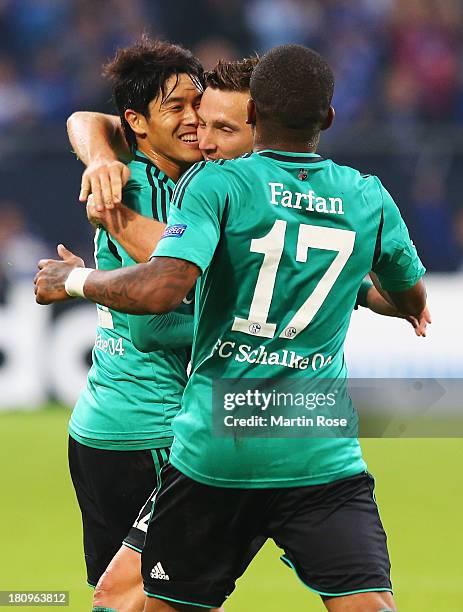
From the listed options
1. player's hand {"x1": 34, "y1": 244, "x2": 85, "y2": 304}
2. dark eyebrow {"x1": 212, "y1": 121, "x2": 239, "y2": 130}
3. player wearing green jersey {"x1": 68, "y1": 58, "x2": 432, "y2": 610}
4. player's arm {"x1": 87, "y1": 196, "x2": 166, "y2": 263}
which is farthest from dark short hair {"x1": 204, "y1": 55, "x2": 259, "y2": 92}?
player's hand {"x1": 34, "y1": 244, "x2": 85, "y2": 304}

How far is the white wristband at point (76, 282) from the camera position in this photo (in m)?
3.45

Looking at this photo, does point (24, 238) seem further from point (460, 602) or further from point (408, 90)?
point (460, 602)

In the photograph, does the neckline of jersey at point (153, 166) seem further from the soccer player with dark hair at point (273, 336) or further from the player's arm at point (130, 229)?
the soccer player with dark hair at point (273, 336)

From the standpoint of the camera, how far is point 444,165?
10.9 meters

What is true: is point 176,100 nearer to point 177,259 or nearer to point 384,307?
point 384,307

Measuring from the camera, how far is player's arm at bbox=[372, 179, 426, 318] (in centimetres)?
353

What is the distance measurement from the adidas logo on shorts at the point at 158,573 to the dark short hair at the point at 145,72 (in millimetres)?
1833

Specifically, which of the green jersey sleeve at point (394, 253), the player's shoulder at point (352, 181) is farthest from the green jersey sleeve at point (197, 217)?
the green jersey sleeve at point (394, 253)

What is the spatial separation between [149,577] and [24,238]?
7.77 meters

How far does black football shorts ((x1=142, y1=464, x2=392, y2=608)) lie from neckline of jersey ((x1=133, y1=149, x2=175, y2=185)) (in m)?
1.21

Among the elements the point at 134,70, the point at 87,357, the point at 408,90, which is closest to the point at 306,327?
the point at 134,70

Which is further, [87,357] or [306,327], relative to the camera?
[87,357]

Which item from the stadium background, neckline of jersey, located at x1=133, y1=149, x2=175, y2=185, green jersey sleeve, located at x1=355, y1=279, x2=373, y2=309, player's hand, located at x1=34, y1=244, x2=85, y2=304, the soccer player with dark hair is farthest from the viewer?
the stadium background

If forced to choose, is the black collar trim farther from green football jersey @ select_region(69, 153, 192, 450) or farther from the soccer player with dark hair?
green football jersey @ select_region(69, 153, 192, 450)
